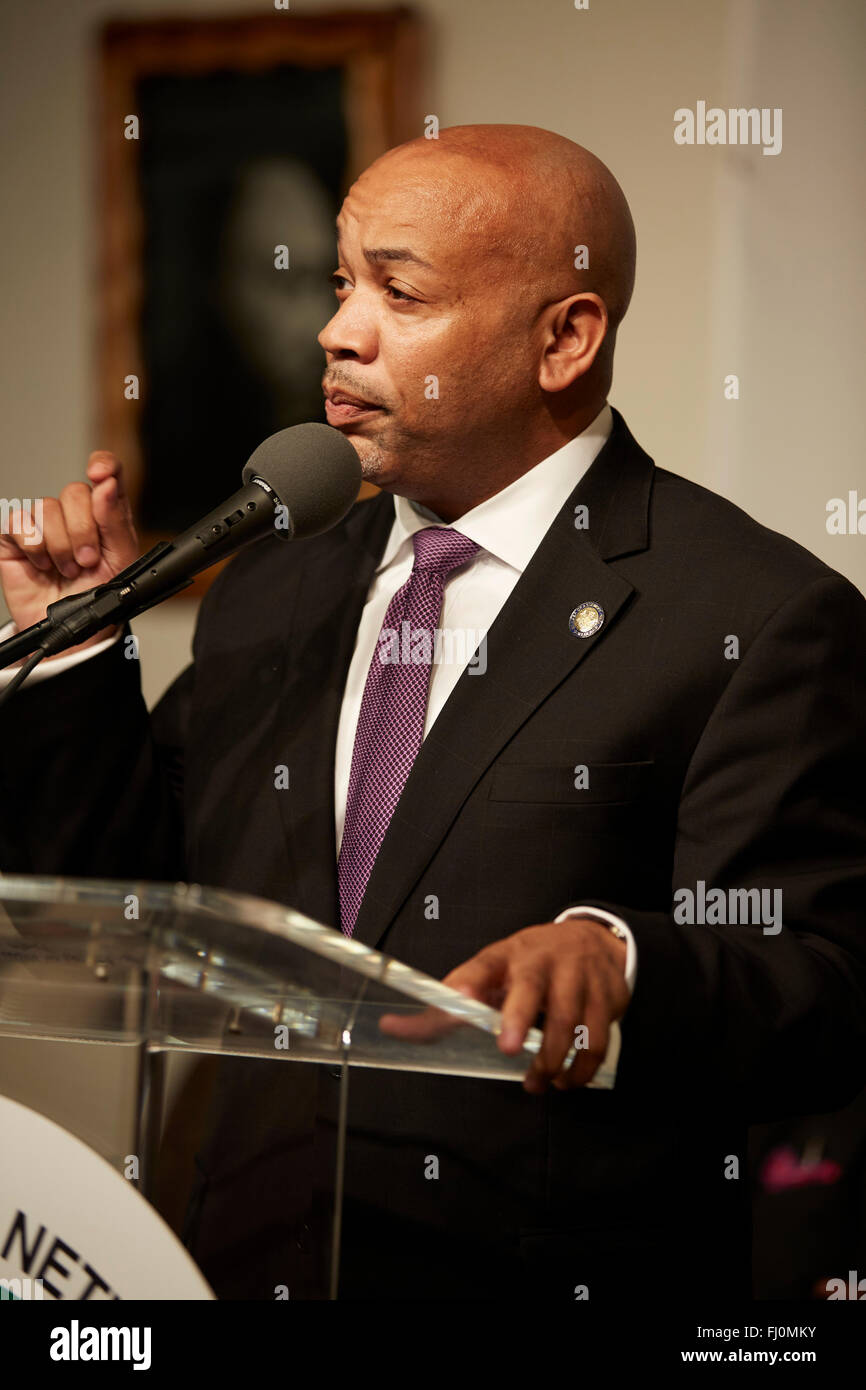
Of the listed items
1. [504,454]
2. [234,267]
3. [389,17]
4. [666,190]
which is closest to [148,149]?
[234,267]

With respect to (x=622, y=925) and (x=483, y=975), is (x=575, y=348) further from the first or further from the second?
(x=483, y=975)

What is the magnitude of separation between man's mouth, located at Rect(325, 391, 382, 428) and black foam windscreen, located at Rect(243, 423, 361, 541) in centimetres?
15

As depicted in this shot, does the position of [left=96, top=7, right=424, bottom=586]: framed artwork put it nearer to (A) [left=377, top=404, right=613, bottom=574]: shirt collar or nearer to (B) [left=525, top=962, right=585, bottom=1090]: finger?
(A) [left=377, top=404, right=613, bottom=574]: shirt collar

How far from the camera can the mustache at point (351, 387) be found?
1.31 metres

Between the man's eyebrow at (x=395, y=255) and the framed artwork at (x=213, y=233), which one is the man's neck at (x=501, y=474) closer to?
the man's eyebrow at (x=395, y=255)

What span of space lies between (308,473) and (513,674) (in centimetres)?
28

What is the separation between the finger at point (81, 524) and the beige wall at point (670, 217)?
87 cm

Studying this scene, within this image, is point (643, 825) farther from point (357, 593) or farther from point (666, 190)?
point (666, 190)

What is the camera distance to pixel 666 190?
1949 millimetres

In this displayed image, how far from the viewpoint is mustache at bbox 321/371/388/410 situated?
1312 mm

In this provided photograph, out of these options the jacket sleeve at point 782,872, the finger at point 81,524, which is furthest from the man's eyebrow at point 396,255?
the jacket sleeve at point 782,872

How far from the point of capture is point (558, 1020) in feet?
2.61

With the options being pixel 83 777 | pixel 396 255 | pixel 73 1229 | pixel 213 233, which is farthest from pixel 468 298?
pixel 213 233

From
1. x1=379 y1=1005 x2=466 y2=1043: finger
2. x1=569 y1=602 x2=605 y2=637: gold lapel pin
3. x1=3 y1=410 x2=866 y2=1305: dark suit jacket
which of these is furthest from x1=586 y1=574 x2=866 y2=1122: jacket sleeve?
x1=379 y1=1005 x2=466 y2=1043: finger
